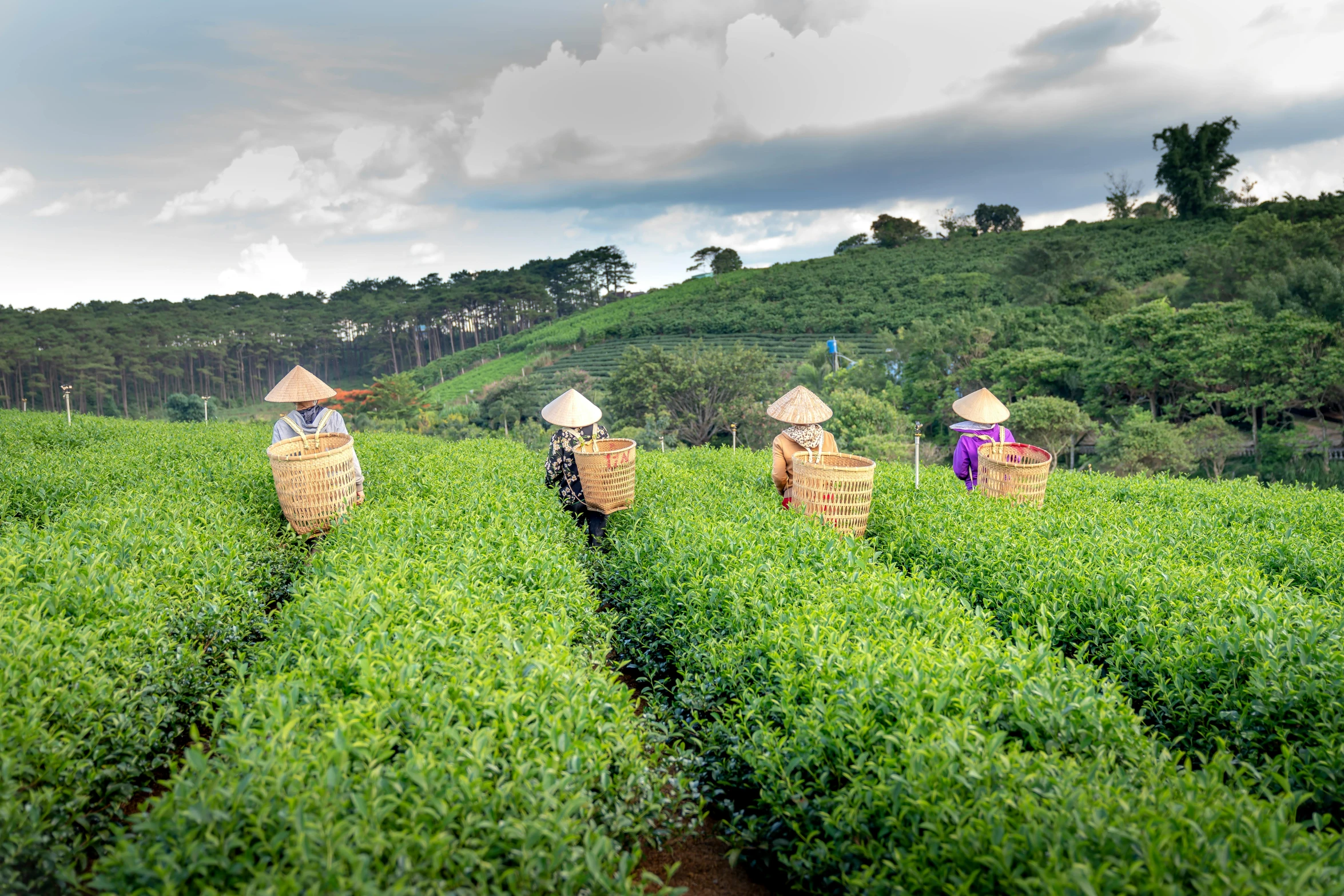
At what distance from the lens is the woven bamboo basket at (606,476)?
572cm

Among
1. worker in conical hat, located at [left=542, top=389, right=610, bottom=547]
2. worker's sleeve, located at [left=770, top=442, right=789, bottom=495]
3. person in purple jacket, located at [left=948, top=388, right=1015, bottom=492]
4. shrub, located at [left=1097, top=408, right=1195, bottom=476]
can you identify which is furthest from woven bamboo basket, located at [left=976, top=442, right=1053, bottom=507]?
shrub, located at [left=1097, top=408, right=1195, bottom=476]

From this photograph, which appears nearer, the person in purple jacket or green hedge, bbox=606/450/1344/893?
green hedge, bbox=606/450/1344/893

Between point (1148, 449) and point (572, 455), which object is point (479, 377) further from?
point (572, 455)

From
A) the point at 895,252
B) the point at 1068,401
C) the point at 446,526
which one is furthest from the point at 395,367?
the point at 446,526

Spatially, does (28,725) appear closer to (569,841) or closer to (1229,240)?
(569,841)

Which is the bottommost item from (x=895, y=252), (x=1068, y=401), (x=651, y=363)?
(x=1068, y=401)

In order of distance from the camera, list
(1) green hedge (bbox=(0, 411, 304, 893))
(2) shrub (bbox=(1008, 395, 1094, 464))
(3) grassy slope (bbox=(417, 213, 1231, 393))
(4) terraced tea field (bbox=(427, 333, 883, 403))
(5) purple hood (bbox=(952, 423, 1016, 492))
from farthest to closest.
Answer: (3) grassy slope (bbox=(417, 213, 1231, 393)), (4) terraced tea field (bbox=(427, 333, 883, 403)), (2) shrub (bbox=(1008, 395, 1094, 464)), (5) purple hood (bbox=(952, 423, 1016, 492)), (1) green hedge (bbox=(0, 411, 304, 893))

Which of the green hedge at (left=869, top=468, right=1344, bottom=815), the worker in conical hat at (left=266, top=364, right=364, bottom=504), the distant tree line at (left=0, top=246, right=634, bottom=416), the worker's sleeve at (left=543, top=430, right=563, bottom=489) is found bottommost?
the green hedge at (left=869, top=468, right=1344, bottom=815)

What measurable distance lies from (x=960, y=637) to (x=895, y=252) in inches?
2362

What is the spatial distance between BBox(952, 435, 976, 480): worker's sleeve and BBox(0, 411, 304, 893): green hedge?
568 centimetres

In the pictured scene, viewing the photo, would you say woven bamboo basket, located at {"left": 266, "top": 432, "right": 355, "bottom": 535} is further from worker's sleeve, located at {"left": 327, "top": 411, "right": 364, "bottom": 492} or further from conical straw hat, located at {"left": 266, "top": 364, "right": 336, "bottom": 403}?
conical straw hat, located at {"left": 266, "top": 364, "right": 336, "bottom": 403}

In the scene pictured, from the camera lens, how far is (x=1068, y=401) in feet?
66.1

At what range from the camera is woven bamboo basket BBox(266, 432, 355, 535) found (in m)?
4.90

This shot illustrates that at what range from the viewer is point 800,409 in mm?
5816
